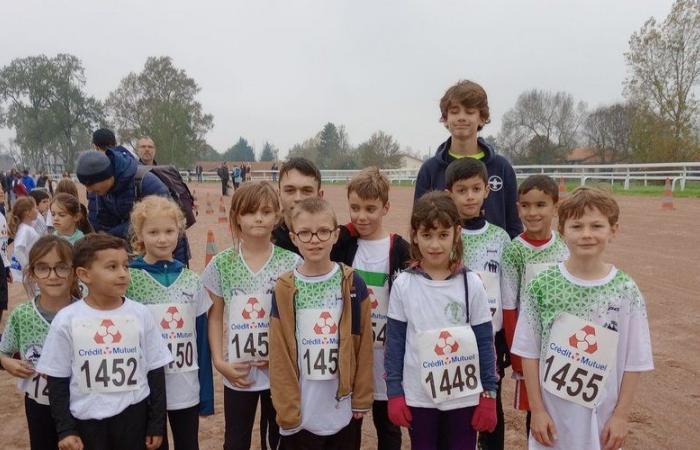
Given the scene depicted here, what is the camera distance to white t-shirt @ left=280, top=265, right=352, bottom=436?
2.64m

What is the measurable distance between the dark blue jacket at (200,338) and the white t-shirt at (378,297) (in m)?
0.92

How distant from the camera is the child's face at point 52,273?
2777 mm

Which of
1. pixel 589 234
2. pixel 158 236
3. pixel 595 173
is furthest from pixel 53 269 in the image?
pixel 595 173

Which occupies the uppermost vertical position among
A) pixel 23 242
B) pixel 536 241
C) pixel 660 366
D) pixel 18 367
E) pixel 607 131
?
pixel 607 131

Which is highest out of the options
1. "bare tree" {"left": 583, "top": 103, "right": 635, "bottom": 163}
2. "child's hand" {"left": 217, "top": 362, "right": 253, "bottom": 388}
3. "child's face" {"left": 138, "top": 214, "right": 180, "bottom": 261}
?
"bare tree" {"left": 583, "top": 103, "right": 635, "bottom": 163}

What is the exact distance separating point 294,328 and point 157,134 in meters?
51.8

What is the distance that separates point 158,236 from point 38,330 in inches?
30.4

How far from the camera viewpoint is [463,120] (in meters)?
3.26

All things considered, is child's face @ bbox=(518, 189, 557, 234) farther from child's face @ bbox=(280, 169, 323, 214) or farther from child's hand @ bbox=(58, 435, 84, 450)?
child's hand @ bbox=(58, 435, 84, 450)

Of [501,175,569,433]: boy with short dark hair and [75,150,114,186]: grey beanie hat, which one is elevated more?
[75,150,114,186]: grey beanie hat

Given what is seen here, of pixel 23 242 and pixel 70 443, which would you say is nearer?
pixel 70 443

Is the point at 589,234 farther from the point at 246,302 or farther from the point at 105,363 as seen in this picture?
the point at 105,363

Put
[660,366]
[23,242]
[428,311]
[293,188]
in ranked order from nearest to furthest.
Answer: [428,311] → [293,188] → [660,366] → [23,242]

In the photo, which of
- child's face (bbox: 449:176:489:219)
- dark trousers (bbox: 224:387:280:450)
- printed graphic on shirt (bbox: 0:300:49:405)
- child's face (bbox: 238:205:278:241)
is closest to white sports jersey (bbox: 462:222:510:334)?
child's face (bbox: 449:176:489:219)
